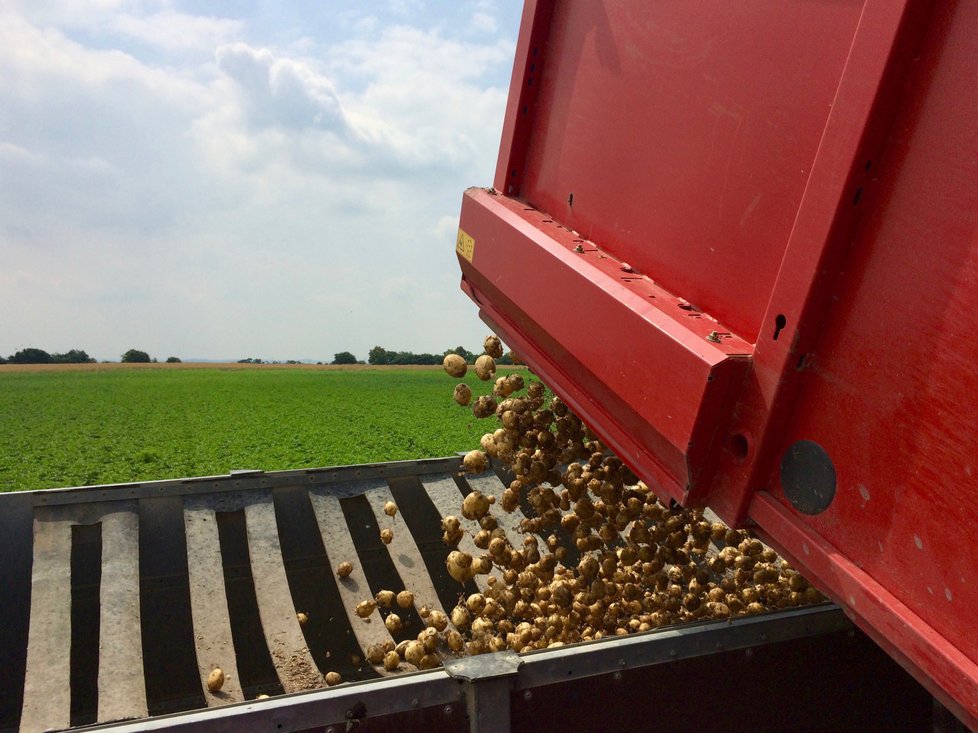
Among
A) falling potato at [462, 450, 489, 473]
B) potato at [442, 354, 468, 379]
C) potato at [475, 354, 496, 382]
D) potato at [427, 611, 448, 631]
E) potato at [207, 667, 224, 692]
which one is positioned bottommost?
potato at [207, 667, 224, 692]

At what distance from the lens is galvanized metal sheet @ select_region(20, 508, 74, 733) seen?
2453mm

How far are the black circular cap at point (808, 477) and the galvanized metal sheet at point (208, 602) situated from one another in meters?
2.07

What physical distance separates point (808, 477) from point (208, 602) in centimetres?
231

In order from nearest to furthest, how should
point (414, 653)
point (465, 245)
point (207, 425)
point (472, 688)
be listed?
point (472, 688) < point (465, 245) < point (414, 653) < point (207, 425)

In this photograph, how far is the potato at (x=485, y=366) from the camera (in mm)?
2828

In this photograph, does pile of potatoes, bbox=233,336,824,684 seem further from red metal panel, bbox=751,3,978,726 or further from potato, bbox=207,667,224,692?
red metal panel, bbox=751,3,978,726

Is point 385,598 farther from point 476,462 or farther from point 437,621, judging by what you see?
point 476,462

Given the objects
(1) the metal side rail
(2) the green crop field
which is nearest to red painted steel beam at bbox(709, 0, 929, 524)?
Result: (1) the metal side rail

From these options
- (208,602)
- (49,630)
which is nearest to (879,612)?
(208,602)

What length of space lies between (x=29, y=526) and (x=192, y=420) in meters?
5.14

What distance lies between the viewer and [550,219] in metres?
2.22

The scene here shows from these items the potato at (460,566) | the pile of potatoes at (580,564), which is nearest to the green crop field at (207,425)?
the potato at (460,566)

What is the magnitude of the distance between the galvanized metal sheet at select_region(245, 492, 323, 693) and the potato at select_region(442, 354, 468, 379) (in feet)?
3.35

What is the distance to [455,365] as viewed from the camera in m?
2.94
